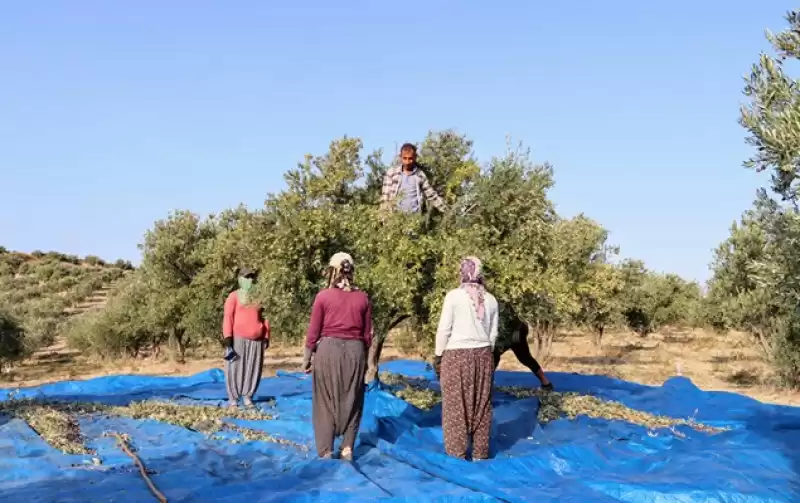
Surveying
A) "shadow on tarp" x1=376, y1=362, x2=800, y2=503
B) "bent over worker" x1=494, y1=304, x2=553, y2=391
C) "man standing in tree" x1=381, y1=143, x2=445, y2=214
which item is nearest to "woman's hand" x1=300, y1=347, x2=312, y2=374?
"shadow on tarp" x1=376, y1=362, x2=800, y2=503

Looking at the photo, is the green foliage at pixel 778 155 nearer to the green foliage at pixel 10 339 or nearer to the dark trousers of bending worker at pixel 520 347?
the dark trousers of bending worker at pixel 520 347

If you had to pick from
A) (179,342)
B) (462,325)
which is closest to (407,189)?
(462,325)

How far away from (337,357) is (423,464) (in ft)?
4.90

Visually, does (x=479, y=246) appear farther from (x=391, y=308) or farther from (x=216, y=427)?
(x=216, y=427)

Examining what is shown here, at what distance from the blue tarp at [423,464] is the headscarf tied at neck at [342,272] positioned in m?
1.87

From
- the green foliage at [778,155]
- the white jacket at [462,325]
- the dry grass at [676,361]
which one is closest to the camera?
the green foliage at [778,155]

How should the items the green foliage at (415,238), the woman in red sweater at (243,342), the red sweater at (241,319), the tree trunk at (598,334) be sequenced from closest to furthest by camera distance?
the green foliage at (415,238)
the woman in red sweater at (243,342)
the red sweater at (241,319)
the tree trunk at (598,334)

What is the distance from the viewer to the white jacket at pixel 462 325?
8.24 metres

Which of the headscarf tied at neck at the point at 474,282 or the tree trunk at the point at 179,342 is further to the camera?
the tree trunk at the point at 179,342

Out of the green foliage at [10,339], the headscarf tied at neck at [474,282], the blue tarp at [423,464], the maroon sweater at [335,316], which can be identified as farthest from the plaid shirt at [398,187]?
the green foliage at [10,339]

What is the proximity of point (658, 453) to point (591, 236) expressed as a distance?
19.4m

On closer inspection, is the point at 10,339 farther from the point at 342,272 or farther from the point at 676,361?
the point at 676,361

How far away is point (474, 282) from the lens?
8.31 meters

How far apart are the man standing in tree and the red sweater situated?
3.01m
